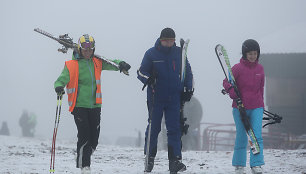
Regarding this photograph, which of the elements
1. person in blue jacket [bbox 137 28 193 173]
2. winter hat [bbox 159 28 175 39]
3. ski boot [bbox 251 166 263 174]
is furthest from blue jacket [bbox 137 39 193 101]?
ski boot [bbox 251 166 263 174]

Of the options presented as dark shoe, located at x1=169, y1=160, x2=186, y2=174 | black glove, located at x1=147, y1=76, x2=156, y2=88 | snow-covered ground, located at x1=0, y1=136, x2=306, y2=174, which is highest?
black glove, located at x1=147, y1=76, x2=156, y2=88

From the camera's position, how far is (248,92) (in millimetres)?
6469

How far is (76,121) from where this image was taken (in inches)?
244

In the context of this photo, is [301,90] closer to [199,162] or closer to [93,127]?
[199,162]

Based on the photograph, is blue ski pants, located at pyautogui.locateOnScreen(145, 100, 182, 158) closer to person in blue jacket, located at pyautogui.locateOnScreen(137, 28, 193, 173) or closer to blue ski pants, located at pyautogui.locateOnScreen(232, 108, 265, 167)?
person in blue jacket, located at pyautogui.locateOnScreen(137, 28, 193, 173)

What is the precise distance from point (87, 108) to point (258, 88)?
92.4 inches

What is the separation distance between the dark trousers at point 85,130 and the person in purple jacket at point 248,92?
188cm

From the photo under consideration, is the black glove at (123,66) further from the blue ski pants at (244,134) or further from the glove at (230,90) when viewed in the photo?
the blue ski pants at (244,134)

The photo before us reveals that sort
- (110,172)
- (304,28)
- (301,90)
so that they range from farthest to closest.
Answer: (304,28)
(301,90)
(110,172)

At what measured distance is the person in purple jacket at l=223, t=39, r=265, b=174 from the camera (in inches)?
253

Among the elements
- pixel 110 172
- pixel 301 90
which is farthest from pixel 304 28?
pixel 110 172

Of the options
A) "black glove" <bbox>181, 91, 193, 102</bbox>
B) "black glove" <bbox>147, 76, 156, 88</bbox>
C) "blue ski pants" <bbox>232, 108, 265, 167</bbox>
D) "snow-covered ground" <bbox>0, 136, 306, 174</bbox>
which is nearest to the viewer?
"blue ski pants" <bbox>232, 108, 265, 167</bbox>

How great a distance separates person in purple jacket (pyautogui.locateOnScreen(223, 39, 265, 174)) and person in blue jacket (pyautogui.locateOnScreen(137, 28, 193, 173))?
2.26 feet

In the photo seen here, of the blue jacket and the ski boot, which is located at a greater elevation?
the blue jacket
